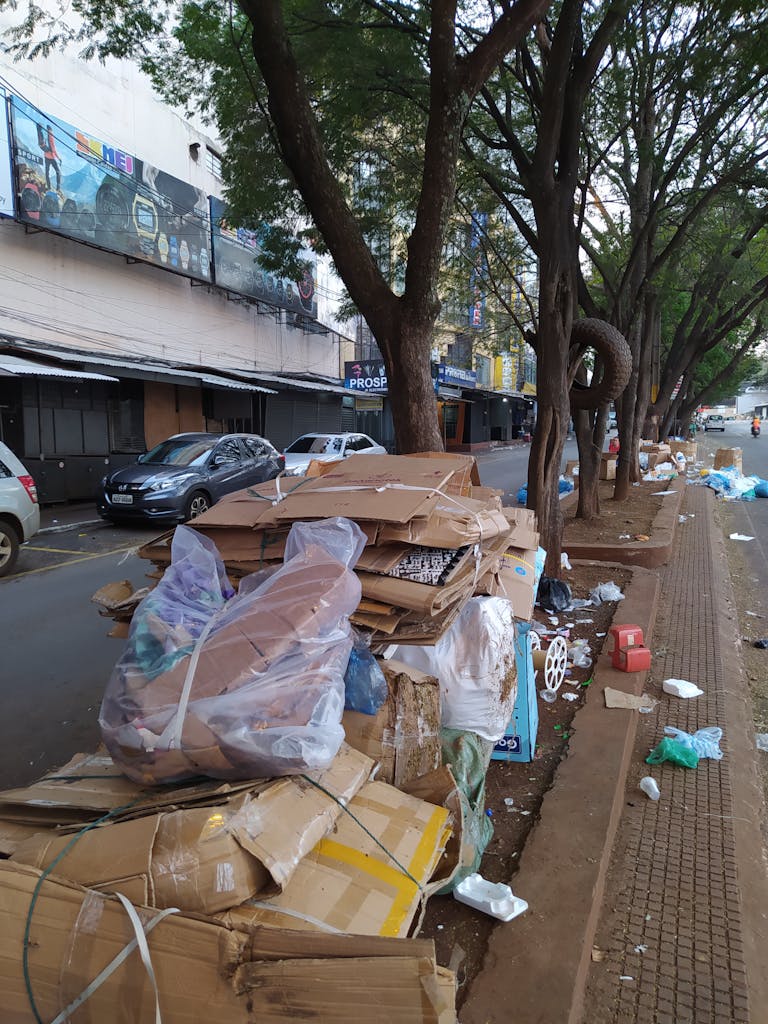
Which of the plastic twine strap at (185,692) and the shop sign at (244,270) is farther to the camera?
the shop sign at (244,270)

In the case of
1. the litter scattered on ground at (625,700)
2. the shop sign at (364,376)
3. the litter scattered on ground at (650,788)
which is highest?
the shop sign at (364,376)

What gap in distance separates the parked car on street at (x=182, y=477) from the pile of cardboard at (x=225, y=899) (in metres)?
7.65

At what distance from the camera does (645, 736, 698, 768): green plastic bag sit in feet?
11.9

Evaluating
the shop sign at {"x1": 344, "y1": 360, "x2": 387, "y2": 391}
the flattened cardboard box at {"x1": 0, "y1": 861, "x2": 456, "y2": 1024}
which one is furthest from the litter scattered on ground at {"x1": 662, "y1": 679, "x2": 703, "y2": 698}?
the shop sign at {"x1": 344, "y1": 360, "x2": 387, "y2": 391}

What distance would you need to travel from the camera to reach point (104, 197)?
1490 centimetres

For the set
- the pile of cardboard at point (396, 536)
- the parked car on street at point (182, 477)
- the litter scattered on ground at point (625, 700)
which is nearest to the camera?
the pile of cardboard at point (396, 536)

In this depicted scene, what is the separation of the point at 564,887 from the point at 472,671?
3.00ft

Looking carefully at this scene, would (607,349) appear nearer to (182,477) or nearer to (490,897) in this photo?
(490,897)

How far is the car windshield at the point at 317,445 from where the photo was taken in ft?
51.1

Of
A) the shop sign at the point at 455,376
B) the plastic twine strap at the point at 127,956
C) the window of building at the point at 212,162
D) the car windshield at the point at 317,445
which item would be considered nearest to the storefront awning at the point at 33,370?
the car windshield at the point at 317,445

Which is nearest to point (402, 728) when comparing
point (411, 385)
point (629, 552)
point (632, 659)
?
point (632, 659)

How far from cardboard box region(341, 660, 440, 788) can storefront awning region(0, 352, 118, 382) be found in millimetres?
10343

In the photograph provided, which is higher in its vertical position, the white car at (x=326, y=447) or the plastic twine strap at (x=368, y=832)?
the white car at (x=326, y=447)

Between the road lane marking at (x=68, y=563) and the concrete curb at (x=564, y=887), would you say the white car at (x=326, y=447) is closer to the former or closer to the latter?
the road lane marking at (x=68, y=563)
